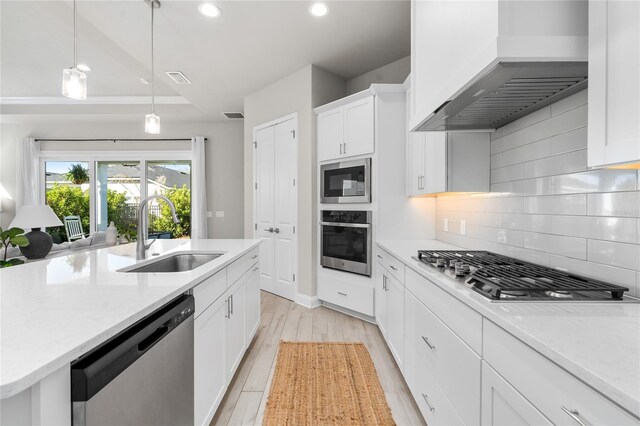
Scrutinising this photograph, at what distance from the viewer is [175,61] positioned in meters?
3.54

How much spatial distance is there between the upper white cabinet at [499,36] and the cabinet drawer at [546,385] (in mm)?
886

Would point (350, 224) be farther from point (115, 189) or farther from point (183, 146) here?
point (115, 189)

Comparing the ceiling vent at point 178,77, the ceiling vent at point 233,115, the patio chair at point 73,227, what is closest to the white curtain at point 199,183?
the ceiling vent at point 233,115

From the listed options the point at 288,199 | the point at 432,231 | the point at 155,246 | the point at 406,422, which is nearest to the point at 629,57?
the point at 406,422

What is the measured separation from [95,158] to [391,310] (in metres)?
6.85

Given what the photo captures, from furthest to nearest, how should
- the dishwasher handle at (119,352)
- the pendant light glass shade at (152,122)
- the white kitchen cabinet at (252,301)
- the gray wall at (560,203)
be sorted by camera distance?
the pendant light glass shade at (152,122)
the white kitchen cabinet at (252,301)
the gray wall at (560,203)
the dishwasher handle at (119,352)

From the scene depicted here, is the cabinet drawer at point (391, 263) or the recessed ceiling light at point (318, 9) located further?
the recessed ceiling light at point (318, 9)

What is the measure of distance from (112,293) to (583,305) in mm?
1570

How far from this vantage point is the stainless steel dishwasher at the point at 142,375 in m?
0.73

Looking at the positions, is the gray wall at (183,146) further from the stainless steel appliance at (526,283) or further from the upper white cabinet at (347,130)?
the stainless steel appliance at (526,283)

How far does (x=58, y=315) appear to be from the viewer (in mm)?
855

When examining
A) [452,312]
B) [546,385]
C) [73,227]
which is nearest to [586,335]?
[546,385]

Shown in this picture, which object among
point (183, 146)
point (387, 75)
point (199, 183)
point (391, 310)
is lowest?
point (391, 310)

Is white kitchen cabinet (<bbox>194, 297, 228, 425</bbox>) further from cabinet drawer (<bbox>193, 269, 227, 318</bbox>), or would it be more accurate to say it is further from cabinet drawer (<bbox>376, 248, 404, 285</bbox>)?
cabinet drawer (<bbox>376, 248, 404, 285</bbox>)
